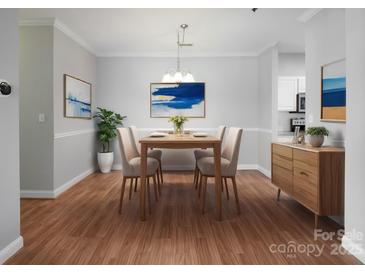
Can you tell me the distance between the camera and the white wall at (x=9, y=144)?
2127 mm

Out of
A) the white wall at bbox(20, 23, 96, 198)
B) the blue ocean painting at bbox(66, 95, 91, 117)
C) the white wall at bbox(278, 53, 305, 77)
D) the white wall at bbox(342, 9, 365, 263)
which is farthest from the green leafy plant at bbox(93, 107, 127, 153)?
the white wall at bbox(342, 9, 365, 263)

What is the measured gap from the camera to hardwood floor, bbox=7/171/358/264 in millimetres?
2209

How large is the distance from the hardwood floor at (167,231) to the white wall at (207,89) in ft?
7.29

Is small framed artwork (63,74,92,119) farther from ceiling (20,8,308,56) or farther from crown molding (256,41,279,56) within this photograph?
crown molding (256,41,279,56)

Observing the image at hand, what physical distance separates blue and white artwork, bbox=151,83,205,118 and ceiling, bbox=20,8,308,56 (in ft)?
2.20

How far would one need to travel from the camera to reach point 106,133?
5758 mm

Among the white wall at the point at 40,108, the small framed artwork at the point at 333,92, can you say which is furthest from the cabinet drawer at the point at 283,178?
the white wall at the point at 40,108

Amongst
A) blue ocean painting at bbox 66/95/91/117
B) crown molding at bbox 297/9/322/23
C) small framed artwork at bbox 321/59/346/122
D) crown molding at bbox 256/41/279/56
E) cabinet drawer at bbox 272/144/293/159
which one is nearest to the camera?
small framed artwork at bbox 321/59/346/122

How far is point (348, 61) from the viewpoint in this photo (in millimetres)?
2330

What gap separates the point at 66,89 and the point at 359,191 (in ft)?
12.6

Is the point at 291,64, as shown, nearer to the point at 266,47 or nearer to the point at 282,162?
the point at 266,47

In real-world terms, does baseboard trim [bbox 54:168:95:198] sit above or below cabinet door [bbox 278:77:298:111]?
below

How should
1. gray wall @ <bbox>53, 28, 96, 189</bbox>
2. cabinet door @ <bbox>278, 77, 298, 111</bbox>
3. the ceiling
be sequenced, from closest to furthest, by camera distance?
the ceiling < gray wall @ <bbox>53, 28, 96, 189</bbox> < cabinet door @ <bbox>278, 77, 298, 111</bbox>

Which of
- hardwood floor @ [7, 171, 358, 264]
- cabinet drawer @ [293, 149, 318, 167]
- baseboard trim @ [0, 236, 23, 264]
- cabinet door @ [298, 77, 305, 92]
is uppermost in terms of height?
cabinet door @ [298, 77, 305, 92]
